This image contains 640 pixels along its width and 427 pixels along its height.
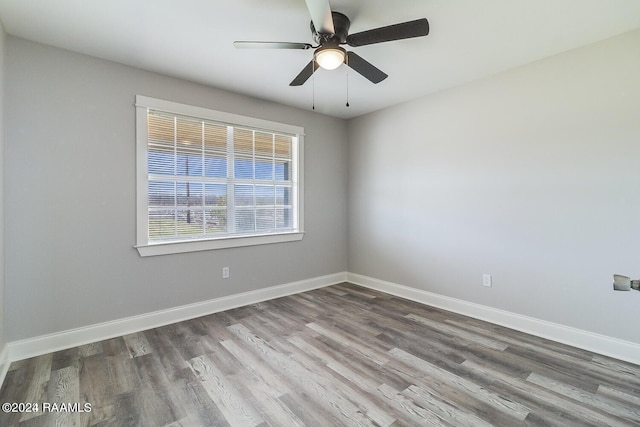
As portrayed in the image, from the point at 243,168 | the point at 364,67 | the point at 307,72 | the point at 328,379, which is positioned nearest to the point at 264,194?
the point at 243,168

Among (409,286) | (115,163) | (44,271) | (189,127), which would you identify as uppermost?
(189,127)

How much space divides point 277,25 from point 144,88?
154cm

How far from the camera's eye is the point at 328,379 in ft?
6.49

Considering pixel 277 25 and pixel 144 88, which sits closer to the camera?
pixel 277 25

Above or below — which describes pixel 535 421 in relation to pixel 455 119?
below

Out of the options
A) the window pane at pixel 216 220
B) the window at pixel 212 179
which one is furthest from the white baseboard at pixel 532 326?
the window pane at pixel 216 220

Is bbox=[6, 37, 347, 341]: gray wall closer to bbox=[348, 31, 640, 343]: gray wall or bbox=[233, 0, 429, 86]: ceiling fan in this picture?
bbox=[233, 0, 429, 86]: ceiling fan

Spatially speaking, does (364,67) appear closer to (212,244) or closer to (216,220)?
(216,220)

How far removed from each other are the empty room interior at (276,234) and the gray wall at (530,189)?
0.05 feet

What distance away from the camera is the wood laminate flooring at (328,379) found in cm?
164

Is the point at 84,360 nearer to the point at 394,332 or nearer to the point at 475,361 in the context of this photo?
the point at 394,332

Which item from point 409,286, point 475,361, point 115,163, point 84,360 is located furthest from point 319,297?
point 115,163

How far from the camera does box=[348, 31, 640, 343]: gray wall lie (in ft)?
7.47

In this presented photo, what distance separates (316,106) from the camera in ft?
12.7
